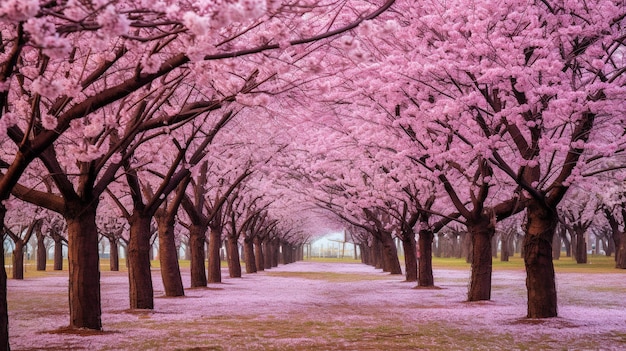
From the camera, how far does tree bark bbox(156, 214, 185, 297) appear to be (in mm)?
24375

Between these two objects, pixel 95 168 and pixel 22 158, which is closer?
pixel 22 158

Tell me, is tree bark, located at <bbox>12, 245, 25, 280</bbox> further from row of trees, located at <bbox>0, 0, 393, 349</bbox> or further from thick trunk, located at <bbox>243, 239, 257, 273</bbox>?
row of trees, located at <bbox>0, 0, 393, 349</bbox>

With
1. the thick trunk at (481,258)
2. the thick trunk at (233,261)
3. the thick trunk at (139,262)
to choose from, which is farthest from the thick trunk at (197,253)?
the thick trunk at (481,258)

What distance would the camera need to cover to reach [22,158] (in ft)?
29.5

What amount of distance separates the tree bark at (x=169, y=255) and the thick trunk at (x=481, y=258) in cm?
1039

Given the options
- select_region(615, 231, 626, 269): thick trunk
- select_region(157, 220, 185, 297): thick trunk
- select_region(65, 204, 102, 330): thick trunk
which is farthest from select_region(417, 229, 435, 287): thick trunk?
select_region(615, 231, 626, 269): thick trunk

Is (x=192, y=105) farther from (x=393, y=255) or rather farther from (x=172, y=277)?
(x=393, y=255)

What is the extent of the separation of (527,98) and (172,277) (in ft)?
50.4

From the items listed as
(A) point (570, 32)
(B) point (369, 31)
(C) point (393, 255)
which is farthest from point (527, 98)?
(C) point (393, 255)

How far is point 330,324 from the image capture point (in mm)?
15984

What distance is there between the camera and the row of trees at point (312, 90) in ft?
26.2

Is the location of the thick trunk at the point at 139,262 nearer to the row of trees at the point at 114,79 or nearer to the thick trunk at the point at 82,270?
the row of trees at the point at 114,79

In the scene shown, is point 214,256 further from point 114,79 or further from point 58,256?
point 58,256

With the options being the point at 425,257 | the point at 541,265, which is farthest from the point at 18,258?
the point at 541,265
